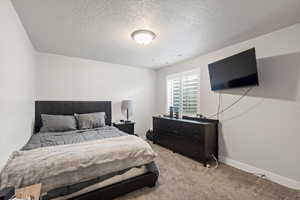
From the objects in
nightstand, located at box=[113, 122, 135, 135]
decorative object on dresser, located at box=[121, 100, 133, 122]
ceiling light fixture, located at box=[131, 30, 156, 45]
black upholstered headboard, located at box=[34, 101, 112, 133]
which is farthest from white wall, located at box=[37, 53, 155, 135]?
ceiling light fixture, located at box=[131, 30, 156, 45]

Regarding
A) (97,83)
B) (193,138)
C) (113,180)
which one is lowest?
(113,180)

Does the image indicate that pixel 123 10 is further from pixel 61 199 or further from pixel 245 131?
pixel 245 131

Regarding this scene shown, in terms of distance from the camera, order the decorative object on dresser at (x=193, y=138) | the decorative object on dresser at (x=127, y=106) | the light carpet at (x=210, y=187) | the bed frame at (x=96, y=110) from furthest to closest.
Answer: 1. the decorative object on dresser at (x=127, y=106)
2. the decorative object on dresser at (x=193, y=138)
3. the light carpet at (x=210, y=187)
4. the bed frame at (x=96, y=110)

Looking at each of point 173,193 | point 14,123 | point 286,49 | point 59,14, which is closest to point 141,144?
point 173,193

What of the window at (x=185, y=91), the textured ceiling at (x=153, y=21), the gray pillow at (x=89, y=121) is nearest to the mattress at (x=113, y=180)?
the gray pillow at (x=89, y=121)

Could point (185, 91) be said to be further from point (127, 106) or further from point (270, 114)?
point (270, 114)

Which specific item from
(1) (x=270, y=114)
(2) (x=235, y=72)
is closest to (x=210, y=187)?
(1) (x=270, y=114)

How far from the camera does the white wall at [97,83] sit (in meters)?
3.29

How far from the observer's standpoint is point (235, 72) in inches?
95.4

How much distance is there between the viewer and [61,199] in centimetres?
142

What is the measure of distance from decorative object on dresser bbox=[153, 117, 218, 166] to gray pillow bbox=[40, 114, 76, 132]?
2.28 metres

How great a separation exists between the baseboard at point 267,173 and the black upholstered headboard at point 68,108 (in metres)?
3.03

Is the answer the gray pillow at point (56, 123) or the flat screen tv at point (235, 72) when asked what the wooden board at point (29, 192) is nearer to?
the gray pillow at point (56, 123)

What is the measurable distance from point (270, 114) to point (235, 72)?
882mm
